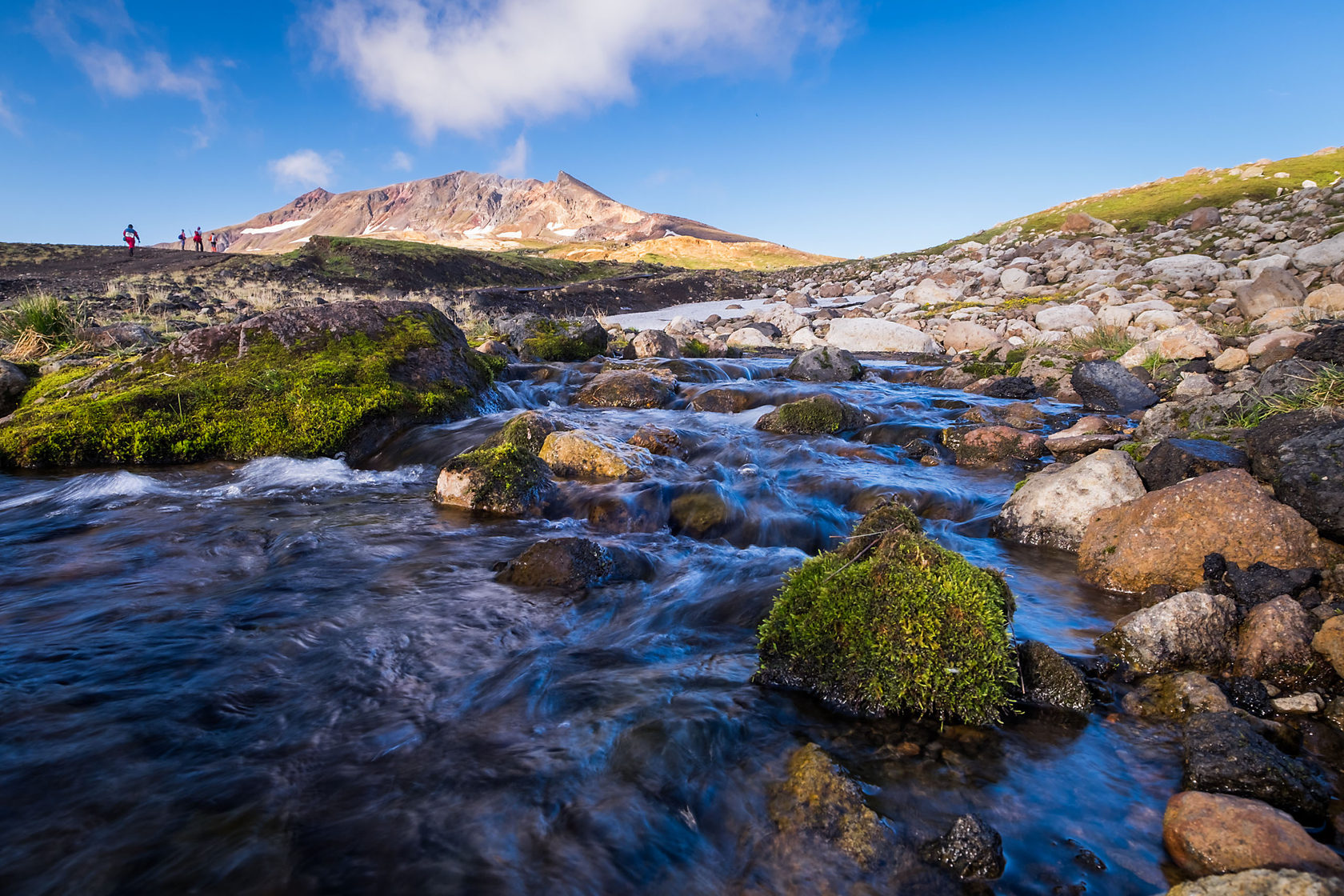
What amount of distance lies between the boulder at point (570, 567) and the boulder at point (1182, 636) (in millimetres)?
3543

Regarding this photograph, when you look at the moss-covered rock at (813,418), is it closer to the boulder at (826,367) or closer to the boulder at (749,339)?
the boulder at (826,367)

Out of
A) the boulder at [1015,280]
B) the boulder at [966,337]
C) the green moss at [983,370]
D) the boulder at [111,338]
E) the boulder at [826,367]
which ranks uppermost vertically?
the boulder at [1015,280]

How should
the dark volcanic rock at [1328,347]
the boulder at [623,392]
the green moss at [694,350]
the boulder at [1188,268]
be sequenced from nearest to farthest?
the dark volcanic rock at [1328,347] → the boulder at [623,392] → the green moss at [694,350] → the boulder at [1188,268]

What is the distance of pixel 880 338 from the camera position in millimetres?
20859

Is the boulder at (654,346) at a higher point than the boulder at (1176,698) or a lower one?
higher

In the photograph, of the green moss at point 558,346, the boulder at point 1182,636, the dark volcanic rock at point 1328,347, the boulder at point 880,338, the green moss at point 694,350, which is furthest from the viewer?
the boulder at point 880,338

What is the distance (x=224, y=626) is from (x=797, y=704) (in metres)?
3.89

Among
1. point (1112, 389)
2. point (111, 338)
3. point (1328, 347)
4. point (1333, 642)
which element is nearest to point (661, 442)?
point (1333, 642)

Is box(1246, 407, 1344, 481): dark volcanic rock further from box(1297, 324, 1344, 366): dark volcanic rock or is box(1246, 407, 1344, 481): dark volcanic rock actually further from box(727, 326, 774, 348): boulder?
box(727, 326, 774, 348): boulder

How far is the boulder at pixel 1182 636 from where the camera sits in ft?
12.3


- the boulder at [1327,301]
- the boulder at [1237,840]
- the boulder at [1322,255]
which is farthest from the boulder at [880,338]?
the boulder at [1237,840]

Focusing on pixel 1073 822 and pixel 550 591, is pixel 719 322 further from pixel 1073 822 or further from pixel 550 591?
pixel 1073 822

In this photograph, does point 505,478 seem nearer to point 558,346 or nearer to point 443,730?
point 443,730

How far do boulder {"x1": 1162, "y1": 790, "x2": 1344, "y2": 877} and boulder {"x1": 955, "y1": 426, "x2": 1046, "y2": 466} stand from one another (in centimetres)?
691
